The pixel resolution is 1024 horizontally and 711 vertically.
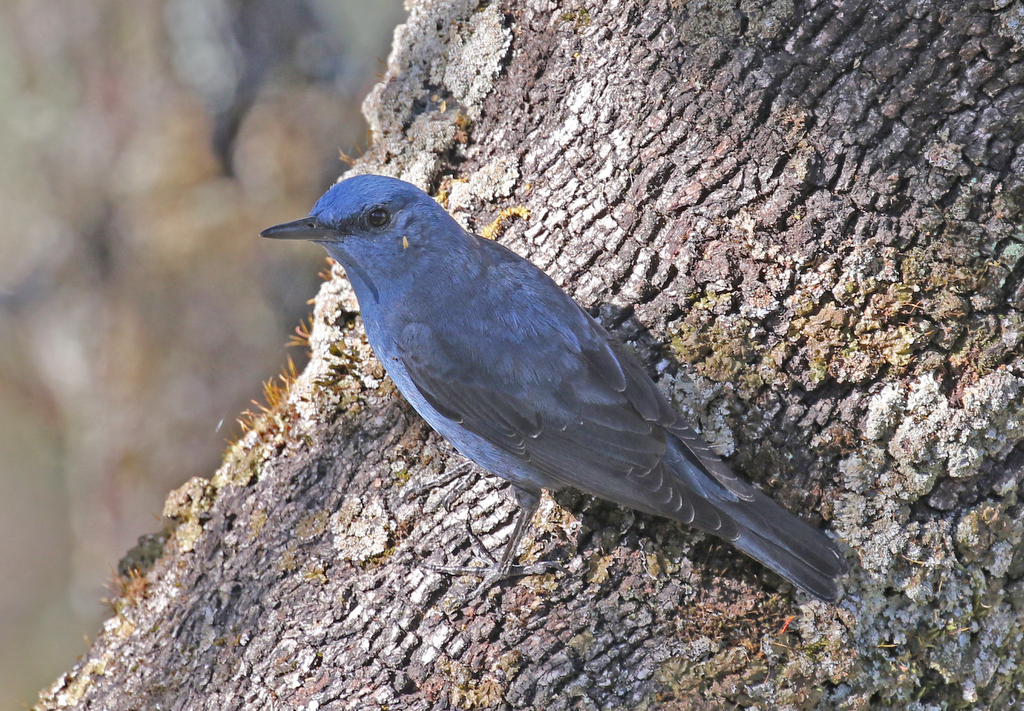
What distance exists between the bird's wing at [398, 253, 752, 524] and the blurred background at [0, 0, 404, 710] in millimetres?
2634

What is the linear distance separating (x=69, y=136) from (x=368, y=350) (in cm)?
373

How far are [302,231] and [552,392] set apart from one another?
1.28 m

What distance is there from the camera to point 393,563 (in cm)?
272

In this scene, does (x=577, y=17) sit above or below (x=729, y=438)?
above

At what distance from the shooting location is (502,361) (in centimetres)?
313

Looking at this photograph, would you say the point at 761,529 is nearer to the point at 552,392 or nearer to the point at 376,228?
the point at 552,392

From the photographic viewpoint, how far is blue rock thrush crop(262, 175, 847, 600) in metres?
2.87

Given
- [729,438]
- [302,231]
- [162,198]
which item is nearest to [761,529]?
[729,438]

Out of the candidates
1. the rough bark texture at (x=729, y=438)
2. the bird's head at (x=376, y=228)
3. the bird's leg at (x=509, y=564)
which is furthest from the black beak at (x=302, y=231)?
the bird's leg at (x=509, y=564)

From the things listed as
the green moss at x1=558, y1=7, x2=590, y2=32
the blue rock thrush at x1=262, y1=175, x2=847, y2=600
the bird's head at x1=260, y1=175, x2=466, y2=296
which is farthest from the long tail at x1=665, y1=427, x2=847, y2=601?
the green moss at x1=558, y1=7, x2=590, y2=32

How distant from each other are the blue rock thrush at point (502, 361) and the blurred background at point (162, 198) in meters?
2.44

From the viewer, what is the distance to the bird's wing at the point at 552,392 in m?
2.89

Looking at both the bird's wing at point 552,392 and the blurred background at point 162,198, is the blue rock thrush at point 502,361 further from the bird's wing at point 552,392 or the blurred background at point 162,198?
the blurred background at point 162,198

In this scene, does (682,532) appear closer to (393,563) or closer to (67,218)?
(393,563)
